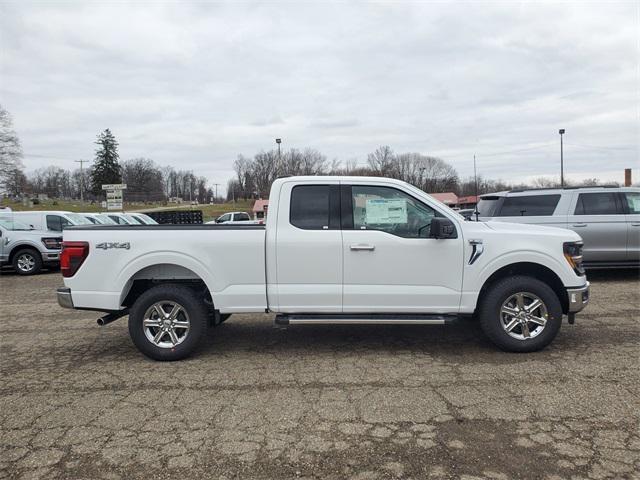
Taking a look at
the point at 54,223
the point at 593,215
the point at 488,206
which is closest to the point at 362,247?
the point at 488,206

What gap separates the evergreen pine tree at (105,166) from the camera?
3593 inches

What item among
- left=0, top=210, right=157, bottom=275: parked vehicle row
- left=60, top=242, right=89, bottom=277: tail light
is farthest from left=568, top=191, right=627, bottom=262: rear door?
left=0, top=210, right=157, bottom=275: parked vehicle row

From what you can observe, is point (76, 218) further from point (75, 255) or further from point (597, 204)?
point (597, 204)

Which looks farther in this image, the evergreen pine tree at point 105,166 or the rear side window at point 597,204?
the evergreen pine tree at point 105,166

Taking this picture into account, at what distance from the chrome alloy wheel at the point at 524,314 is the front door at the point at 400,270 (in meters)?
0.56

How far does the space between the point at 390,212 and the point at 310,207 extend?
87cm

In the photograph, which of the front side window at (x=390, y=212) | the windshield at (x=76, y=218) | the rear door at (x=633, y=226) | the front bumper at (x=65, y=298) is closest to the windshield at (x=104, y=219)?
the windshield at (x=76, y=218)

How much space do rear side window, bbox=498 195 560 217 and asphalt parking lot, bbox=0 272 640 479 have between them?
14.3 ft

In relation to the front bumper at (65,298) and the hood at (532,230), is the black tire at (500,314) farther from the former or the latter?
the front bumper at (65,298)

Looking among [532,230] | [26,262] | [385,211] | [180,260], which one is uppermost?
[385,211]

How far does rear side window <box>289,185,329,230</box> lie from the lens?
A: 17.2 ft

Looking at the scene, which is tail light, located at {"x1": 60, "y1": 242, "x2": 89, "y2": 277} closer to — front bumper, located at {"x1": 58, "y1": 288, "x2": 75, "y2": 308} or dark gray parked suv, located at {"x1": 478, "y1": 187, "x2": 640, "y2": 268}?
front bumper, located at {"x1": 58, "y1": 288, "x2": 75, "y2": 308}

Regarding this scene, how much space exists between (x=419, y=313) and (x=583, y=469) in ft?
7.66

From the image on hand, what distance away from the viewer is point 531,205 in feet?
33.4
